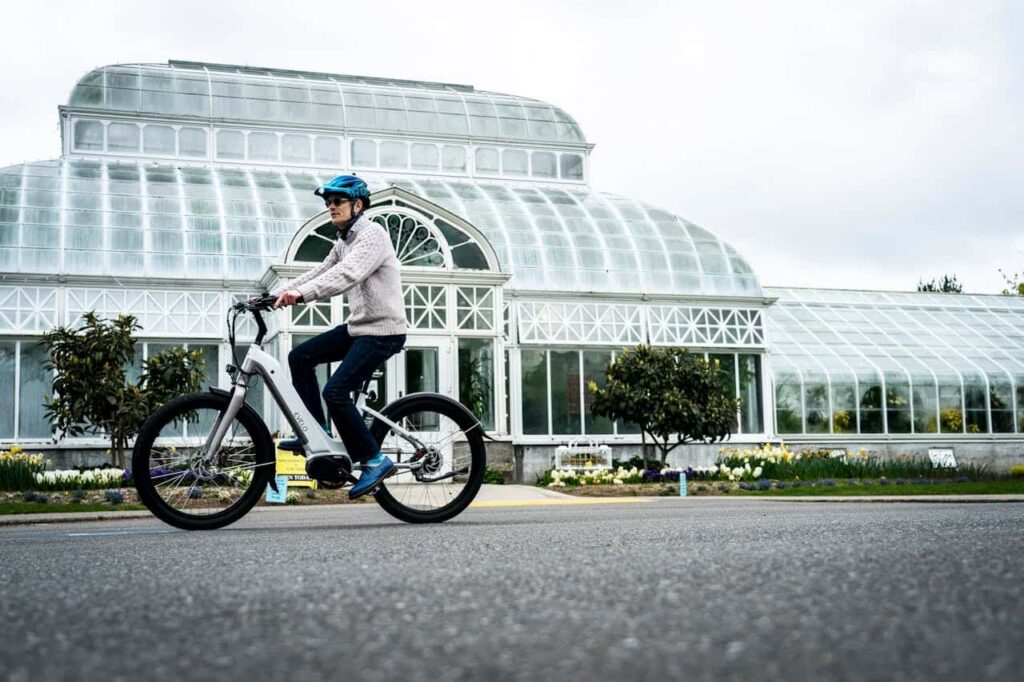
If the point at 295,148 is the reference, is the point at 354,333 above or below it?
below

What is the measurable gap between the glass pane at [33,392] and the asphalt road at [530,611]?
1860 cm

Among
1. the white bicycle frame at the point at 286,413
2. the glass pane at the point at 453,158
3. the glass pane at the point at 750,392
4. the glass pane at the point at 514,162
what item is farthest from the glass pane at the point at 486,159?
the white bicycle frame at the point at 286,413

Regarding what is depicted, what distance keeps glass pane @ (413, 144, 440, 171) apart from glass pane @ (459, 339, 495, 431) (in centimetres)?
925

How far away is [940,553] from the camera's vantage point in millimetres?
4152

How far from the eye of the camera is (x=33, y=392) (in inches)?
883

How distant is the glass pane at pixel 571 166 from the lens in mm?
31634

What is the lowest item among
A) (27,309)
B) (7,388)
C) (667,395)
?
(667,395)

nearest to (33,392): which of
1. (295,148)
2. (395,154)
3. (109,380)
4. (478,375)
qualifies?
(109,380)

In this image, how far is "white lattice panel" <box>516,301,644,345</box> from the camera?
82.9ft

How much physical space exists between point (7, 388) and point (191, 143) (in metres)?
9.08

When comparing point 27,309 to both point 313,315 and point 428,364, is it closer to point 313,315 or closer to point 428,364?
point 313,315

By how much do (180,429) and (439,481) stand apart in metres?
1.77

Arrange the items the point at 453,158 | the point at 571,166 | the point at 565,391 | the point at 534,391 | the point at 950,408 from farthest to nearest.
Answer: the point at 571,166 → the point at 453,158 → the point at 950,408 → the point at 565,391 → the point at 534,391

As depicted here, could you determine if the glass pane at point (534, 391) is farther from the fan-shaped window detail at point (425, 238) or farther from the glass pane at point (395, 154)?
the glass pane at point (395, 154)
